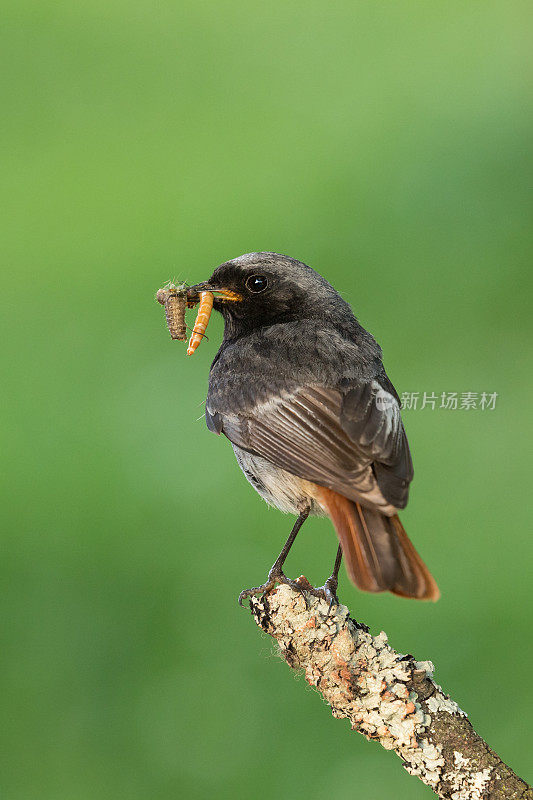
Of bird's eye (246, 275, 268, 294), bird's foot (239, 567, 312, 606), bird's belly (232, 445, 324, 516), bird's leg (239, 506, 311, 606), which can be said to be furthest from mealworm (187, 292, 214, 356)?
bird's foot (239, 567, 312, 606)

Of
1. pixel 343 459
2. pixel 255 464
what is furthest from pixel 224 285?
pixel 343 459

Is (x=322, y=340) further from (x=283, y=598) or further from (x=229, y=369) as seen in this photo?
(x=283, y=598)

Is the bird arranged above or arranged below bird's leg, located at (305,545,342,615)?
above

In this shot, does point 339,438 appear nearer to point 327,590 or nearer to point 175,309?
point 327,590

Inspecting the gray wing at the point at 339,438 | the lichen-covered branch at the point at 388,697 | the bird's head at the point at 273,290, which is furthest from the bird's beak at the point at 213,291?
the lichen-covered branch at the point at 388,697

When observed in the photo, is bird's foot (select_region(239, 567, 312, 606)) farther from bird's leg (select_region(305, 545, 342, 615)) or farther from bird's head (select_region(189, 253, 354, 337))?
bird's head (select_region(189, 253, 354, 337))

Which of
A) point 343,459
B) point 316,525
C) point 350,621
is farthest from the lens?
point 316,525
